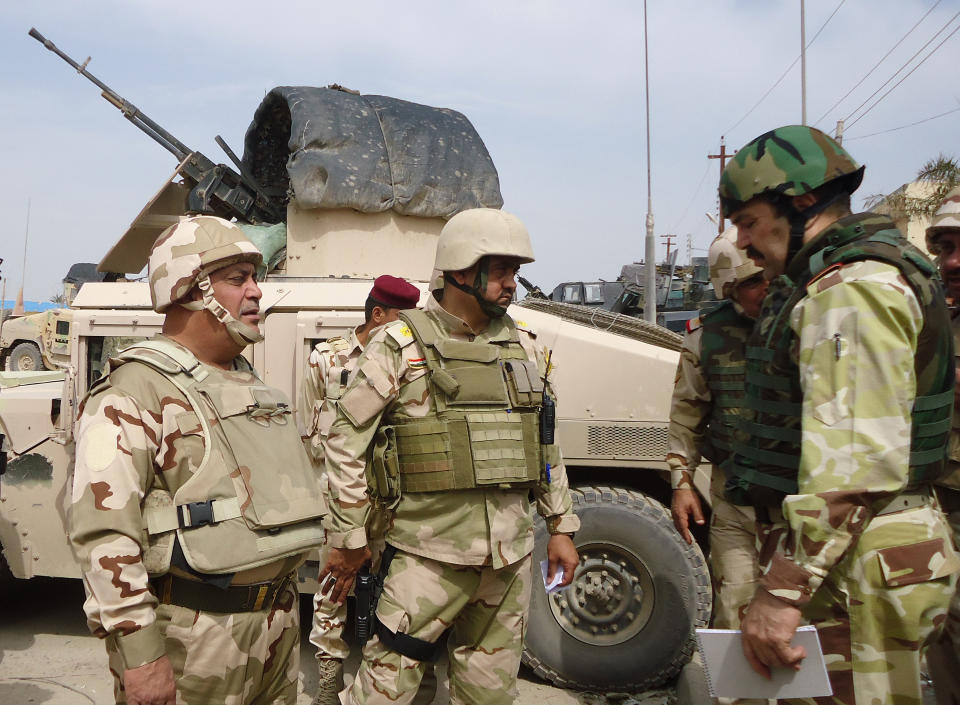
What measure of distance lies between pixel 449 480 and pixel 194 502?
35.6 inches

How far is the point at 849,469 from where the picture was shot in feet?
5.57

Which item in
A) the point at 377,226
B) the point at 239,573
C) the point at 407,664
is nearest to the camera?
the point at 239,573

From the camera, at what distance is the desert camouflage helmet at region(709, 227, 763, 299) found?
3131 millimetres

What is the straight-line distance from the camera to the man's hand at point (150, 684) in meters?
1.79

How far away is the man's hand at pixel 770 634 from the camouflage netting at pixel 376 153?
378 cm

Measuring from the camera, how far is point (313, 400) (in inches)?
155

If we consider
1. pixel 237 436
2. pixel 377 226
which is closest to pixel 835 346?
pixel 237 436

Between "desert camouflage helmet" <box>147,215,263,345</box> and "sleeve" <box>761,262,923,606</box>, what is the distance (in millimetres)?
1428

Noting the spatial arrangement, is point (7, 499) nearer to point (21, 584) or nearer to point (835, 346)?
point (21, 584)

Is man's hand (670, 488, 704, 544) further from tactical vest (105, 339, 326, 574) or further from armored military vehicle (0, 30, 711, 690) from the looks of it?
tactical vest (105, 339, 326, 574)

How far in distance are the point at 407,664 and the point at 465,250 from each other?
1361 mm

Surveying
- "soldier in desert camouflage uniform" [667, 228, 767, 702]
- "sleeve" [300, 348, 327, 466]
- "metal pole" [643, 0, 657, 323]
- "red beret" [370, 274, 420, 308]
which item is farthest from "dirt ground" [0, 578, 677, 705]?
"metal pole" [643, 0, 657, 323]

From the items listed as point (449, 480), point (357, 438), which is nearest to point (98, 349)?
point (357, 438)

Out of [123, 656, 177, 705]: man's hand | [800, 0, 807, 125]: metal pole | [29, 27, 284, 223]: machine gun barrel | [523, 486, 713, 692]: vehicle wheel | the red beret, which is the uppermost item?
[800, 0, 807, 125]: metal pole
